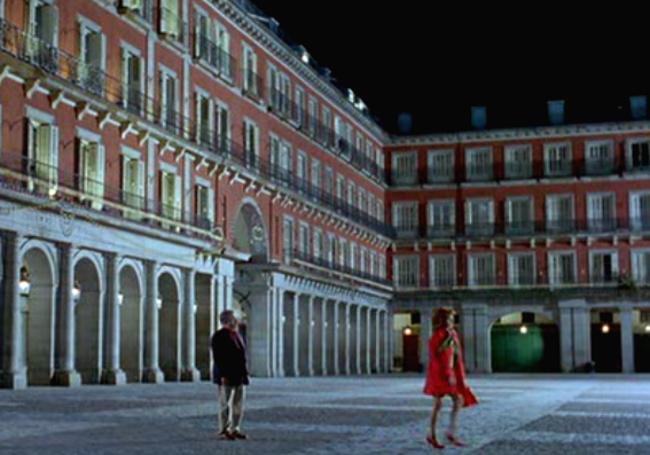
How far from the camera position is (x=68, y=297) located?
33250 mm

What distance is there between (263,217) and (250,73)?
6.93m

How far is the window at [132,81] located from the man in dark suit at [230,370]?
78.3ft

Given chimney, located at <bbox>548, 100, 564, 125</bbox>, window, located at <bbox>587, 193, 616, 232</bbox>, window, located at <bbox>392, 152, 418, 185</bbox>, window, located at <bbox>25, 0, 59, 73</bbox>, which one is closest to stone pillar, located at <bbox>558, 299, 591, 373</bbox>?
window, located at <bbox>587, 193, 616, 232</bbox>

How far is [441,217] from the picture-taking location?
7694cm

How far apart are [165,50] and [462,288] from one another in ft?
125

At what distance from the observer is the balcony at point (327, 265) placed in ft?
187

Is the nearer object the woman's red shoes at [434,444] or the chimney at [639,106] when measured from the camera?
the woman's red shoes at [434,444]

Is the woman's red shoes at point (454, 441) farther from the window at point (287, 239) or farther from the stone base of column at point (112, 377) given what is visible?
the window at point (287, 239)

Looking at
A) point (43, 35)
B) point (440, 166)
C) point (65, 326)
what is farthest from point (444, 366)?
point (440, 166)

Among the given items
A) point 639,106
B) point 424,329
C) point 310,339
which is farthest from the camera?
point 639,106

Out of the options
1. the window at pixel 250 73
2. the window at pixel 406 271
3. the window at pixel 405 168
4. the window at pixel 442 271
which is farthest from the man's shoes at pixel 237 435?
the window at pixel 405 168

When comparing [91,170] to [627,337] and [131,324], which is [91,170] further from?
[627,337]

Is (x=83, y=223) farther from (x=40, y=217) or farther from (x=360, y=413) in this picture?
(x=360, y=413)

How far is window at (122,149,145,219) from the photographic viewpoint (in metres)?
38.3
